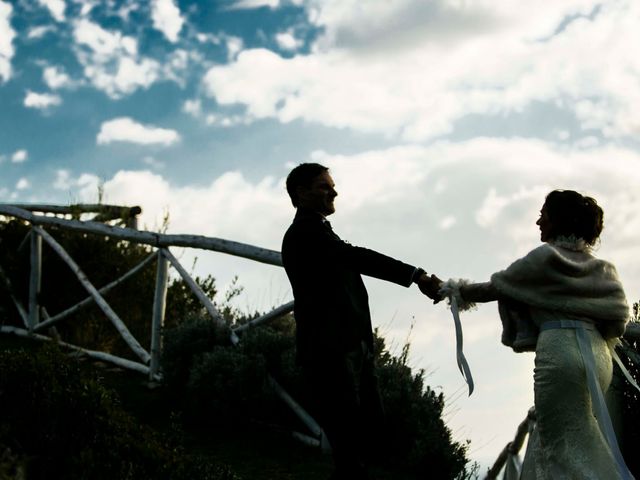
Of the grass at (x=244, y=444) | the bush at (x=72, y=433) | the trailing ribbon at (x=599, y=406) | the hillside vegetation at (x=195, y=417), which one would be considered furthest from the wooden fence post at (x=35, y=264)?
the trailing ribbon at (x=599, y=406)

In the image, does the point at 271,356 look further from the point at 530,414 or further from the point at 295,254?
the point at 295,254

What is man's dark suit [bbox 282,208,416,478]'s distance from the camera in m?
4.34

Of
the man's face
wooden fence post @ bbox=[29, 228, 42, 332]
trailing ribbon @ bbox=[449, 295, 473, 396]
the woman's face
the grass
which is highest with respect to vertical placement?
wooden fence post @ bbox=[29, 228, 42, 332]

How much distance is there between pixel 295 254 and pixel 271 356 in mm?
3084

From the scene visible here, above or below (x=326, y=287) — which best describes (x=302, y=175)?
above

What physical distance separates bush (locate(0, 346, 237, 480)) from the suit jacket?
136cm

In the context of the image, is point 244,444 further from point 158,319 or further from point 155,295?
point 155,295

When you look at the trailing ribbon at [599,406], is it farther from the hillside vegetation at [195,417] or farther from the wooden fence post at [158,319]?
the wooden fence post at [158,319]

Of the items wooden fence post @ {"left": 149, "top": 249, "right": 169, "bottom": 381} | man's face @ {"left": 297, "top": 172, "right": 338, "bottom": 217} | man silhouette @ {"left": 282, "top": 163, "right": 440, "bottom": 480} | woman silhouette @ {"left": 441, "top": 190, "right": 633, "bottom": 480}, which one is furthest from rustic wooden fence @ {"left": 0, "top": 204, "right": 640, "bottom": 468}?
man's face @ {"left": 297, "top": 172, "right": 338, "bottom": 217}

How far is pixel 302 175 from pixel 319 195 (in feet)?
0.51

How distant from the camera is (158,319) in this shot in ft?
29.6

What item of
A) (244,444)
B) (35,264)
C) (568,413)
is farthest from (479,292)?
(35,264)

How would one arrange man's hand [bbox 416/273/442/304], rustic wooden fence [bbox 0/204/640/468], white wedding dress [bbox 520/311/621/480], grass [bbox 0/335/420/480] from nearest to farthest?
white wedding dress [bbox 520/311/621/480], man's hand [bbox 416/273/442/304], grass [bbox 0/335/420/480], rustic wooden fence [bbox 0/204/640/468]

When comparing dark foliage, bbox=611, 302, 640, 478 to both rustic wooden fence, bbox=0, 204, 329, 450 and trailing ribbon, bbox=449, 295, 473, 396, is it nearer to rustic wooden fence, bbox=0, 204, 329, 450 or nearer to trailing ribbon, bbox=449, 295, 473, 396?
trailing ribbon, bbox=449, 295, 473, 396
